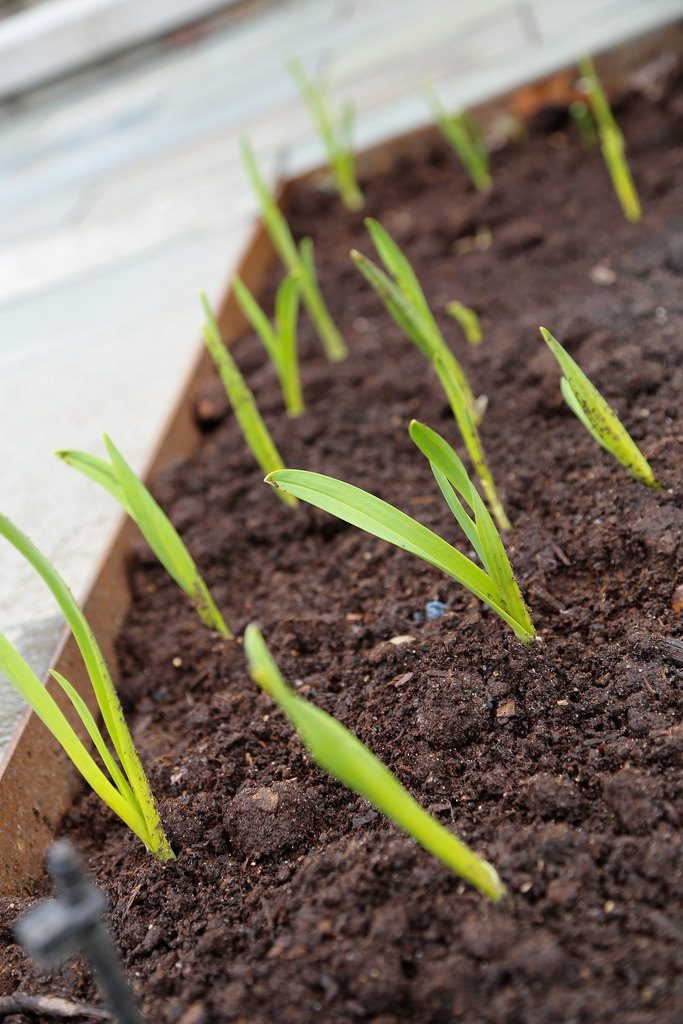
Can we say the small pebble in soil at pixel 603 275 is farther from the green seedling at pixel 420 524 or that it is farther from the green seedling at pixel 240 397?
the green seedling at pixel 420 524

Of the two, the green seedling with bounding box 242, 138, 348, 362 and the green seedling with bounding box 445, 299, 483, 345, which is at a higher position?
the green seedling with bounding box 242, 138, 348, 362

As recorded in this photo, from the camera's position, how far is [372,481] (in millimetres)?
1413

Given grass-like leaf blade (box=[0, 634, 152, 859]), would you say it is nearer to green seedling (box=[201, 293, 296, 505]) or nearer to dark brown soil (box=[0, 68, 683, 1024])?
dark brown soil (box=[0, 68, 683, 1024])

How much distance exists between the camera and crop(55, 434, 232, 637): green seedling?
97 cm

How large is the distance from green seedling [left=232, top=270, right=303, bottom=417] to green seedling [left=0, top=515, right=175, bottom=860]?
1.99ft

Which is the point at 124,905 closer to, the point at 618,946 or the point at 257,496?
the point at 618,946

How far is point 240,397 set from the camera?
1.26 m

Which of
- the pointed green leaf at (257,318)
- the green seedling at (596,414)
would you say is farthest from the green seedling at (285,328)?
the green seedling at (596,414)

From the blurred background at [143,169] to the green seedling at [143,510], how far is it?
0.72ft

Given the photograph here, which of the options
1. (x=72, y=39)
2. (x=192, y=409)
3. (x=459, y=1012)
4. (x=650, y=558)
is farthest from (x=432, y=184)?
(x=72, y=39)

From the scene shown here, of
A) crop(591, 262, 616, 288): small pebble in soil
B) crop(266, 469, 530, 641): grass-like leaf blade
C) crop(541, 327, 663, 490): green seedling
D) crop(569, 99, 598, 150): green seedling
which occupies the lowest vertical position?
crop(591, 262, 616, 288): small pebble in soil

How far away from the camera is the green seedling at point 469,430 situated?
3.19ft

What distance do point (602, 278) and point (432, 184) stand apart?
2.93 feet

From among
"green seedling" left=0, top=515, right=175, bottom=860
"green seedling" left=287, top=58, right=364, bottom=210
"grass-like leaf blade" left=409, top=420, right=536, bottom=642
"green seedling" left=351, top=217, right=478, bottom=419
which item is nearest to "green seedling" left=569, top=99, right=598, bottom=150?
"green seedling" left=287, top=58, right=364, bottom=210
